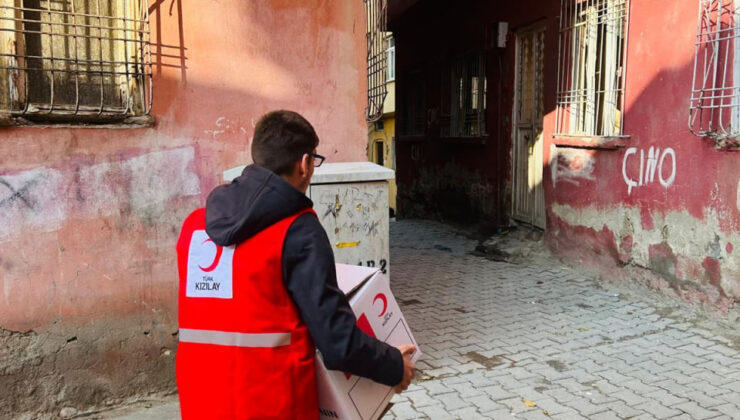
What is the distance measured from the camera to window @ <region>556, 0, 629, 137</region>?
21.1ft

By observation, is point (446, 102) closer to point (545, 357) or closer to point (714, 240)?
point (714, 240)

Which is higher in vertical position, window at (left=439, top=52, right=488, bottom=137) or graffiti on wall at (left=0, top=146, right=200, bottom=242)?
window at (left=439, top=52, right=488, bottom=137)

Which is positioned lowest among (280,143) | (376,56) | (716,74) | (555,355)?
(555,355)

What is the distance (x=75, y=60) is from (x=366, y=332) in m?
2.74

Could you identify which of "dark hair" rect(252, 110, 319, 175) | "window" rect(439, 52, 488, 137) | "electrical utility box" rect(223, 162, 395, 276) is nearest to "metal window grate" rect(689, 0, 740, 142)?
"electrical utility box" rect(223, 162, 395, 276)

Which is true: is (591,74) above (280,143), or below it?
above

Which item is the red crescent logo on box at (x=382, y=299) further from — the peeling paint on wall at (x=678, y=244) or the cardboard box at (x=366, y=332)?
the peeling paint on wall at (x=678, y=244)

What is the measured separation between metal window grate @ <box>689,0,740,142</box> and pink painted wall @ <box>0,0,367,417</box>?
2.96 metres

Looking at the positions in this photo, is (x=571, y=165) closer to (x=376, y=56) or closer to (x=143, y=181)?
(x=376, y=56)

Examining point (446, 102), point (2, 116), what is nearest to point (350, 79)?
point (2, 116)

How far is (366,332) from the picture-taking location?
1979 millimetres

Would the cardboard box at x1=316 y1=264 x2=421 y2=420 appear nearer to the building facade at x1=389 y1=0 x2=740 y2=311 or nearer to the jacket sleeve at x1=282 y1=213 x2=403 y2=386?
the jacket sleeve at x1=282 y1=213 x2=403 y2=386

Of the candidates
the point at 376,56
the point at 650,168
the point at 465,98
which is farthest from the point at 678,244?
the point at 465,98

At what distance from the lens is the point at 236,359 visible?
173 cm
